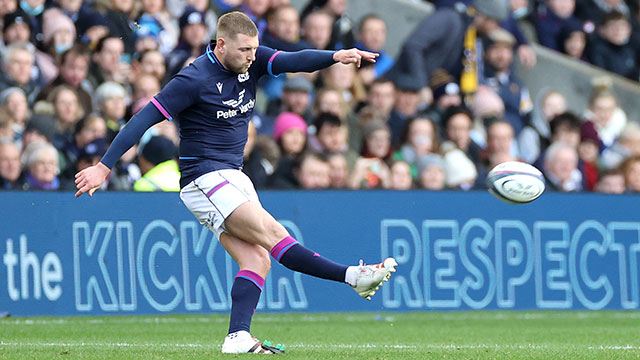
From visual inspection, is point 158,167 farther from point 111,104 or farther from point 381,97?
point 381,97

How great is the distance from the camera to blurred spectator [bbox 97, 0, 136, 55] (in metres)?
14.2

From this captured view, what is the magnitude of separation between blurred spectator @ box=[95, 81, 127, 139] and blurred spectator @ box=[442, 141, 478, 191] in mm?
3899

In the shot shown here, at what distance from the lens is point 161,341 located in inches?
375

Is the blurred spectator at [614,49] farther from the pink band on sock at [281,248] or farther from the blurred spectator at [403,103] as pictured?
the pink band on sock at [281,248]

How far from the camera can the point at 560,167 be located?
1511cm

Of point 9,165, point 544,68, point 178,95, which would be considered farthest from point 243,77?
point 544,68

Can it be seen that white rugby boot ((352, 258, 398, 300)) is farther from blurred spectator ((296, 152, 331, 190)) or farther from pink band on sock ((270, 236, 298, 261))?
blurred spectator ((296, 152, 331, 190))

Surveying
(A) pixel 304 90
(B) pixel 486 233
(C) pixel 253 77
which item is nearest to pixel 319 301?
(B) pixel 486 233

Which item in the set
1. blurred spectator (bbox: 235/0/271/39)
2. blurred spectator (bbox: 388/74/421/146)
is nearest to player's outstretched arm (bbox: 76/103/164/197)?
blurred spectator (bbox: 235/0/271/39)

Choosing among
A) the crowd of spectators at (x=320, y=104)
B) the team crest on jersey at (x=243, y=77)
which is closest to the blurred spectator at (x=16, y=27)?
the crowd of spectators at (x=320, y=104)

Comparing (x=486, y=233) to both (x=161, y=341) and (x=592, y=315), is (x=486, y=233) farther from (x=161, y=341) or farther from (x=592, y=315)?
(x=161, y=341)

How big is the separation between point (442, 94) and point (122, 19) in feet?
14.1

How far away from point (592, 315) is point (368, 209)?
8.60 feet

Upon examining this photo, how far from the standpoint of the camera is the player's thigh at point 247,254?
8.36 m
